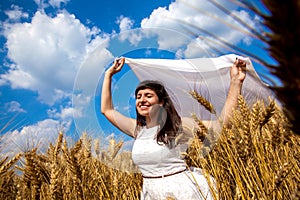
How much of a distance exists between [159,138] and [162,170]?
20 centimetres

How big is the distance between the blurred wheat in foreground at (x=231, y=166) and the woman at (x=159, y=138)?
0.09 m

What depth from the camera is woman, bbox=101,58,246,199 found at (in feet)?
5.93

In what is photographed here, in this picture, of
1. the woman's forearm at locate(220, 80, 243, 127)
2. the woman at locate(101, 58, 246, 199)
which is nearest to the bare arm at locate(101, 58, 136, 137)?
the woman at locate(101, 58, 246, 199)

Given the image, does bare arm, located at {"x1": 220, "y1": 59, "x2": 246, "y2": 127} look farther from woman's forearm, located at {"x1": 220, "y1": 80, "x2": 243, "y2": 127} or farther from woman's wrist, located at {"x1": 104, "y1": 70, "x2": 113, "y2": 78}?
woman's wrist, located at {"x1": 104, "y1": 70, "x2": 113, "y2": 78}

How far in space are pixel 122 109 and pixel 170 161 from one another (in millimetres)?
436

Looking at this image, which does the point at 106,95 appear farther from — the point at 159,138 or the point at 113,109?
the point at 159,138

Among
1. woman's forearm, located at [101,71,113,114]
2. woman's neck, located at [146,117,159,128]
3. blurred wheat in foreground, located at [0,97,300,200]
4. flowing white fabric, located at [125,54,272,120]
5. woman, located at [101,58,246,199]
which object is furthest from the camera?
woman's neck, located at [146,117,159,128]

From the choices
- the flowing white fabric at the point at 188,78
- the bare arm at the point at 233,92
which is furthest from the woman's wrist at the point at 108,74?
the bare arm at the point at 233,92

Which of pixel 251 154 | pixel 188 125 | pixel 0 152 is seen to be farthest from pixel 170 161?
pixel 0 152

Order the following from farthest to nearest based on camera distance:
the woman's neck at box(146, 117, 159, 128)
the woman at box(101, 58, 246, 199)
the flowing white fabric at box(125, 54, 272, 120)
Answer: the woman's neck at box(146, 117, 159, 128)
the woman at box(101, 58, 246, 199)
the flowing white fabric at box(125, 54, 272, 120)

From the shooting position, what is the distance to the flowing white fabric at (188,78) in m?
1.62

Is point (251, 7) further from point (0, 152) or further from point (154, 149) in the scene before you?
point (0, 152)

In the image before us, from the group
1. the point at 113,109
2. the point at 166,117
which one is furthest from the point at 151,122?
the point at 113,109

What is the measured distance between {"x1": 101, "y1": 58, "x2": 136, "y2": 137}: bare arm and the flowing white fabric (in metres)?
0.11
